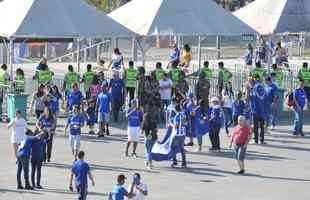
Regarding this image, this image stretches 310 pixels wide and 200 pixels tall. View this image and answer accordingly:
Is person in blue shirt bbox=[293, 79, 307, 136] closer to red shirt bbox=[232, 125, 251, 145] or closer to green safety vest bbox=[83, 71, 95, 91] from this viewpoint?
Answer: red shirt bbox=[232, 125, 251, 145]

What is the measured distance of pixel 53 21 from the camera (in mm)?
28219

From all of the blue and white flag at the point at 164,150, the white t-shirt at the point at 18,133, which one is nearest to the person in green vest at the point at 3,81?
the white t-shirt at the point at 18,133

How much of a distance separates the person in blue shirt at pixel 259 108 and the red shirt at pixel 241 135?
13.0 feet

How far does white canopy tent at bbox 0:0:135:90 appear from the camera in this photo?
1083 inches

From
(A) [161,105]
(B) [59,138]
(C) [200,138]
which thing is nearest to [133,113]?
(C) [200,138]

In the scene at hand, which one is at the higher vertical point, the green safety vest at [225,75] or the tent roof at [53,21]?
the tent roof at [53,21]

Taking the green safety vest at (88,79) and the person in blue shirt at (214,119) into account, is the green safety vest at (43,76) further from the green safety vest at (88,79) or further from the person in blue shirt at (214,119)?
the person in blue shirt at (214,119)

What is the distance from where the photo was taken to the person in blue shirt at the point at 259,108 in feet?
78.2

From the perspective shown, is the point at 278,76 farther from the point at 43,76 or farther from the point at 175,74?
the point at 43,76

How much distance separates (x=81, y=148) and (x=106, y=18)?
7360 mm

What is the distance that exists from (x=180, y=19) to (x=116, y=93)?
468 cm

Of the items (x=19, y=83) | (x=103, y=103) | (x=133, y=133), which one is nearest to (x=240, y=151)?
(x=133, y=133)

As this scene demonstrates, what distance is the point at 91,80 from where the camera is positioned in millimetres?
28188

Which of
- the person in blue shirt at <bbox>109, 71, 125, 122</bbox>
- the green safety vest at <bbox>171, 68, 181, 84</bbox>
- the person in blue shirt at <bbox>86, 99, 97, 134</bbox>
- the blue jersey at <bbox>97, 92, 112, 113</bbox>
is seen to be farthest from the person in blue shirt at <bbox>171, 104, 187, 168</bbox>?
the green safety vest at <bbox>171, 68, 181, 84</bbox>
